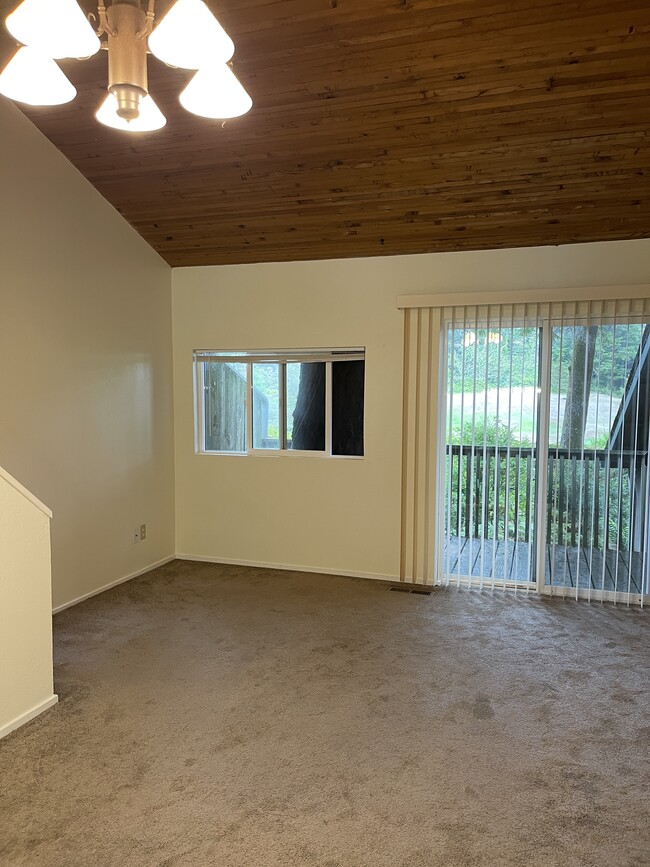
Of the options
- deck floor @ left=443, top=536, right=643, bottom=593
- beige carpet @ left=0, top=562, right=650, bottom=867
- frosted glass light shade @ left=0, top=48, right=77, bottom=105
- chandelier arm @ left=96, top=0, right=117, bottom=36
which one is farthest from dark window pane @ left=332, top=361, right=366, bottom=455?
chandelier arm @ left=96, top=0, right=117, bottom=36

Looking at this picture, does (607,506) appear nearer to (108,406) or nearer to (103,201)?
(108,406)

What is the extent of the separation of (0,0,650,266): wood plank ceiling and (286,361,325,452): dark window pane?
2.90ft

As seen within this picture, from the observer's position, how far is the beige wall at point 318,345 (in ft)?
14.1

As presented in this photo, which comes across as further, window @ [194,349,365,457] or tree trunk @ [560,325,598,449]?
window @ [194,349,365,457]

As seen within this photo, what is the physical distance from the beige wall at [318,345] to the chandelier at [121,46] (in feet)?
9.44

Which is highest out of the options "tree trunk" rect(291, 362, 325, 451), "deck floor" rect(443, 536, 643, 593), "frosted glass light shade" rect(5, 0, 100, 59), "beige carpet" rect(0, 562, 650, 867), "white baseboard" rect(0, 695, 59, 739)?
→ "frosted glass light shade" rect(5, 0, 100, 59)

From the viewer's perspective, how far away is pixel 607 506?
4113 millimetres

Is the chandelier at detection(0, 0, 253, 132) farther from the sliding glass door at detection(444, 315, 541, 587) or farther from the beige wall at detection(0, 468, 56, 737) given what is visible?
the sliding glass door at detection(444, 315, 541, 587)

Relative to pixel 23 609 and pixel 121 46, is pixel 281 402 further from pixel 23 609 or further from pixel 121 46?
pixel 121 46

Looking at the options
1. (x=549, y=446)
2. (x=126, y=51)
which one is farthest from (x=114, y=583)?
(x=126, y=51)

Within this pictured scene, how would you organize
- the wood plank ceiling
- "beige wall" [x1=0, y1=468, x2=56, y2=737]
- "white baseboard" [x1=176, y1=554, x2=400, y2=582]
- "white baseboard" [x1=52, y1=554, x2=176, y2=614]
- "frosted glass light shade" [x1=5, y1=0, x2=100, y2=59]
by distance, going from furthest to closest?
"white baseboard" [x1=176, y1=554, x2=400, y2=582] → "white baseboard" [x1=52, y1=554, x2=176, y2=614] → the wood plank ceiling → "beige wall" [x1=0, y1=468, x2=56, y2=737] → "frosted glass light shade" [x1=5, y1=0, x2=100, y2=59]

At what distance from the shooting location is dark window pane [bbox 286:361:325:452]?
482 cm

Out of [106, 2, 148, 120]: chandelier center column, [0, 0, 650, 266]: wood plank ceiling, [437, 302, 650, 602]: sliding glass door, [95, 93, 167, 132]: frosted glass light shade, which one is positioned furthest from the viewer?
[437, 302, 650, 602]: sliding glass door

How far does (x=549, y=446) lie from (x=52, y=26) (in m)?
3.69
